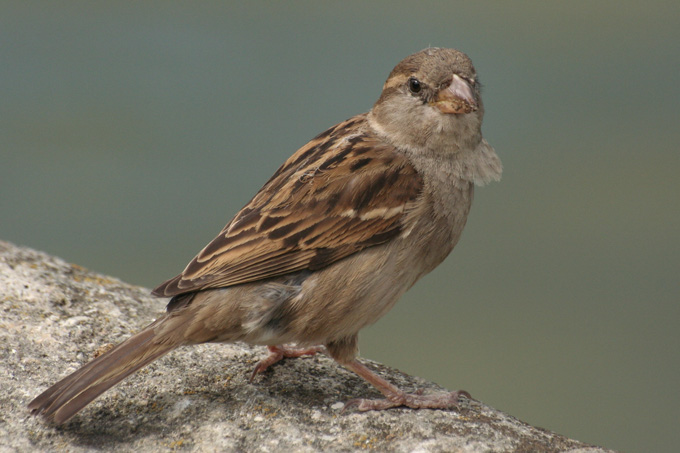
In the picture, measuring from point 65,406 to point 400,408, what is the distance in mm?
1570

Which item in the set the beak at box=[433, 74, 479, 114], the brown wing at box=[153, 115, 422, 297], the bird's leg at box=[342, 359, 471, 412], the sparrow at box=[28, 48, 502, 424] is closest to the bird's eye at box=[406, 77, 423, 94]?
the sparrow at box=[28, 48, 502, 424]

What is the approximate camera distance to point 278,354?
4520 mm

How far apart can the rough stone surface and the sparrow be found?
0.14 meters

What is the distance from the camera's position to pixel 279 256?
4.04m

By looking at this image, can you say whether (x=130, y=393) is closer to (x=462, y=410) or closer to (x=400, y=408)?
(x=400, y=408)

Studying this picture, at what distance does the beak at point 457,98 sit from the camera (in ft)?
13.8

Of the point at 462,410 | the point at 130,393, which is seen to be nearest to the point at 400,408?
the point at 462,410

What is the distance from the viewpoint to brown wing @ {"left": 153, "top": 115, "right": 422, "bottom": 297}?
13.2 feet

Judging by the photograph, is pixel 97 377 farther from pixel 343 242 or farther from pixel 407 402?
pixel 407 402

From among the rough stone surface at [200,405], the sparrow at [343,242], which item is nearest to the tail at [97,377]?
the sparrow at [343,242]

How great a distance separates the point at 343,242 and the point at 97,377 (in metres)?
1.28

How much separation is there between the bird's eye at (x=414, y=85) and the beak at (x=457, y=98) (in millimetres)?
122

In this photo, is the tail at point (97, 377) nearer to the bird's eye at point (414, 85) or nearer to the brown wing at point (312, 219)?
the brown wing at point (312, 219)

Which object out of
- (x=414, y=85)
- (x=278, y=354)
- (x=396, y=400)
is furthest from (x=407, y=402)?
(x=414, y=85)
